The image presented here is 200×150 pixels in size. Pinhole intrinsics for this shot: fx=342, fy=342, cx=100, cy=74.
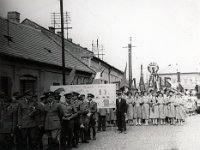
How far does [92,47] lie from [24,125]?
119 feet

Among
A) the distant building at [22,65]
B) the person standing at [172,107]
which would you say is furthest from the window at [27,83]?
the person standing at [172,107]

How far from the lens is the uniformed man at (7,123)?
9.09 m

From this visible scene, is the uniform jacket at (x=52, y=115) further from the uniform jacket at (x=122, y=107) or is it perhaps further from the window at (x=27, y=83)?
the uniform jacket at (x=122, y=107)

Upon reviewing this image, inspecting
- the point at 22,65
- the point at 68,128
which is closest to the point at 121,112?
the point at 22,65

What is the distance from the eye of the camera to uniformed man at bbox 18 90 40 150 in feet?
32.8

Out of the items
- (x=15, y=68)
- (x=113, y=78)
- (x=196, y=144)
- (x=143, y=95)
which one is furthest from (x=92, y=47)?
(x=196, y=144)

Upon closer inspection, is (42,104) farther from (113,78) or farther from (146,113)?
(113,78)

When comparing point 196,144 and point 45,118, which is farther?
point 196,144

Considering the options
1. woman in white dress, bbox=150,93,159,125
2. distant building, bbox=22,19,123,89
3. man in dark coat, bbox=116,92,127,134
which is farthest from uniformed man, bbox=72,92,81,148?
distant building, bbox=22,19,123,89

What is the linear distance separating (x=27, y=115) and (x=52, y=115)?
84cm

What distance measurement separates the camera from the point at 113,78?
5500 centimetres

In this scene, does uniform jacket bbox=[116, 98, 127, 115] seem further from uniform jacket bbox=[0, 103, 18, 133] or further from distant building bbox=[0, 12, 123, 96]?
uniform jacket bbox=[0, 103, 18, 133]

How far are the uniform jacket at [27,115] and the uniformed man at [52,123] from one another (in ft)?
1.21

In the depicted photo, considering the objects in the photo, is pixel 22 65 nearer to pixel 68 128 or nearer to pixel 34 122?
pixel 68 128
